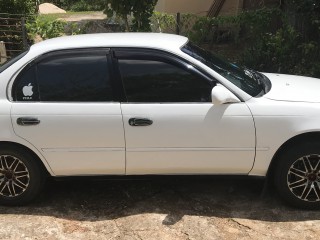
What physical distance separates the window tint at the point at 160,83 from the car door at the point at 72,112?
174 mm

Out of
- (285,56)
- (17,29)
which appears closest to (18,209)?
(285,56)

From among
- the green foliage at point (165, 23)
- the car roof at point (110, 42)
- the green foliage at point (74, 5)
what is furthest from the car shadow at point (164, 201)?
the green foliage at point (74, 5)

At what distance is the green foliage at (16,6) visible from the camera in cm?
1146

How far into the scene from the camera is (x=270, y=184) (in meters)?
4.41

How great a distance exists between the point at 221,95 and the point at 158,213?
1.26 m

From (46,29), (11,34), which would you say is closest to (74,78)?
(46,29)

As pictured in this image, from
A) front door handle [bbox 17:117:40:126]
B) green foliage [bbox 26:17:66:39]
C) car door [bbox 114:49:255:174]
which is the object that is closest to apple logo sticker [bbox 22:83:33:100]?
front door handle [bbox 17:117:40:126]

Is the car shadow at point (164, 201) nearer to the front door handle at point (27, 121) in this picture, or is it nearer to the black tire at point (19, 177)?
the black tire at point (19, 177)

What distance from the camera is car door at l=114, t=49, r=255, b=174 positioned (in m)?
3.86

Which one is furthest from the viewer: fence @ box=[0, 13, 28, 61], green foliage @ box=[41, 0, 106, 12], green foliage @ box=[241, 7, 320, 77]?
green foliage @ box=[41, 0, 106, 12]

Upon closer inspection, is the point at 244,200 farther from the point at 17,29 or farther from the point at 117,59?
the point at 17,29

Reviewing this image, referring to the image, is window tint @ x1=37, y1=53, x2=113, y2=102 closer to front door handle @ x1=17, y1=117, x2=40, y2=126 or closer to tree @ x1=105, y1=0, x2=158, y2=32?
front door handle @ x1=17, y1=117, x2=40, y2=126

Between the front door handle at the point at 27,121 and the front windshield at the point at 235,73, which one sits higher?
the front windshield at the point at 235,73

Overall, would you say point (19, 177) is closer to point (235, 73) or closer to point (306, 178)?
point (235, 73)
